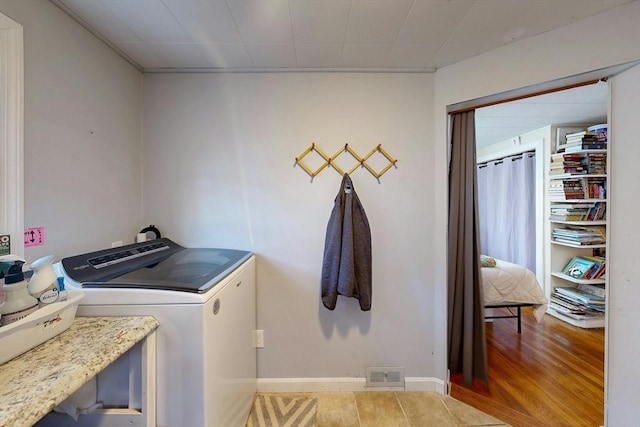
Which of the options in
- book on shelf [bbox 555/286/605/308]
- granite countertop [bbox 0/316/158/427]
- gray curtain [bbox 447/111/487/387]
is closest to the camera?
granite countertop [bbox 0/316/158/427]

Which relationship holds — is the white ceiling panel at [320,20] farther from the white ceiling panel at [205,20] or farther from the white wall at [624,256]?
the white wall at [624,256]

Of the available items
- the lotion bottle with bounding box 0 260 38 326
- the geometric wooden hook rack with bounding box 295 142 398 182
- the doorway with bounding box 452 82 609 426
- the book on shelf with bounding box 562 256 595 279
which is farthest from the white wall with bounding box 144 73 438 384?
the book on shelf with bounding box 562 256 595 279

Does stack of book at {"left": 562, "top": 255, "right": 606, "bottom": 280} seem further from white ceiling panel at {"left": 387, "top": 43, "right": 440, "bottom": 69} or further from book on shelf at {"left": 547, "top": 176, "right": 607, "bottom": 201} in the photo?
white ceiling panel at {"left": 387, "top": 43, "right": 440, "bottom": 69}

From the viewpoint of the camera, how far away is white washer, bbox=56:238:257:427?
920 mm

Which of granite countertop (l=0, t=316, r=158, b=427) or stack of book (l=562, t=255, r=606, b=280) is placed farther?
stack of book (l=562, t=255, r=606, b=280)

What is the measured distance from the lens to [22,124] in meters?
1.01

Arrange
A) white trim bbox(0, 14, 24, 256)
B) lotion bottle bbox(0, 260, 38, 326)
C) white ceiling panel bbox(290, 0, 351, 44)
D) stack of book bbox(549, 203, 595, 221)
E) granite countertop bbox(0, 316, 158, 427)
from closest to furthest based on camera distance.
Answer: granite countertop bbox(0, 316, 158, 427) < lotion bottle bbox(0, 260, 38, 326) < white trim bbox(0, 14, 24, 256) < white ceiling panel bbox(290, 0, 351, 44) < stack of book bbox(549, 203, 595, 221)

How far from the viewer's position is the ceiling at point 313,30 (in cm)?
117

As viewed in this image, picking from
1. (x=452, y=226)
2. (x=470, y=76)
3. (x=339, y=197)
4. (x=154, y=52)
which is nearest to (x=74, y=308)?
(x=339, y=197)

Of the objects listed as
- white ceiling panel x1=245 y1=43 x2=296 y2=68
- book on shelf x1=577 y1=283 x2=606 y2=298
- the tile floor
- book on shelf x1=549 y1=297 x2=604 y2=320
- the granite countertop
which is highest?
white ceiling panel x1=245 y1=43 x2=296 y2=68

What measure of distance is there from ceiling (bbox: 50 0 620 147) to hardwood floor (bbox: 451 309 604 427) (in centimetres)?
224

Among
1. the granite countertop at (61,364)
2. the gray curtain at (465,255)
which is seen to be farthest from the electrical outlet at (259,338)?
the gray curtain at (465,255)

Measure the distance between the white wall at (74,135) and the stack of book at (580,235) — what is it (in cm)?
415

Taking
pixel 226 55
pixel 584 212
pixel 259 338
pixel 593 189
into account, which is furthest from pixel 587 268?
pixel 226 55
